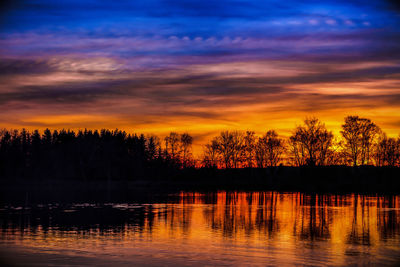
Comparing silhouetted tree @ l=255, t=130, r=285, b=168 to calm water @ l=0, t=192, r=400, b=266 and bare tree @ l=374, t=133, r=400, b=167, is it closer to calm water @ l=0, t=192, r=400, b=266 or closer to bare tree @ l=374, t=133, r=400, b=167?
bare tree @ l=374, t=133, r=400, b=167

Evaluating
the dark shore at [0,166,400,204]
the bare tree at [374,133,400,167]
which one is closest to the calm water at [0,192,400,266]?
the dark shore at [0,166,400,204]

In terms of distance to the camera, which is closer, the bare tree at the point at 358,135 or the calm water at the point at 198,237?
the calm water at the point at 198,237

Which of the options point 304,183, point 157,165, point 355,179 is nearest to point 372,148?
point 355,179

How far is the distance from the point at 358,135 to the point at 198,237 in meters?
82.7

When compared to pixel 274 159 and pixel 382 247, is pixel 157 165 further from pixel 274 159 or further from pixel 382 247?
pixel 382 247

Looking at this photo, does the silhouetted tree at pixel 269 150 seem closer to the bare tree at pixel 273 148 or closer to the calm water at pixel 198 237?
the bare tree at pixel 273 148

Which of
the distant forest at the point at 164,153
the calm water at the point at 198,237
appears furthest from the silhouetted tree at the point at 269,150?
the calm water at the point at 198,237

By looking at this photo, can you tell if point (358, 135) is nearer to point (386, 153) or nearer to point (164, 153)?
point (386, 153)

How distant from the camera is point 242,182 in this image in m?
121

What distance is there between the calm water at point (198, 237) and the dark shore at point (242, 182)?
45507mm

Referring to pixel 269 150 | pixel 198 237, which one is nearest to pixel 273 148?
pixel 269 150

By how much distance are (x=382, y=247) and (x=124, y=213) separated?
2490cm

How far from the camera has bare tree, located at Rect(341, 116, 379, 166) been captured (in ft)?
348

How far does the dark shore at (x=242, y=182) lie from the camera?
311 feet
